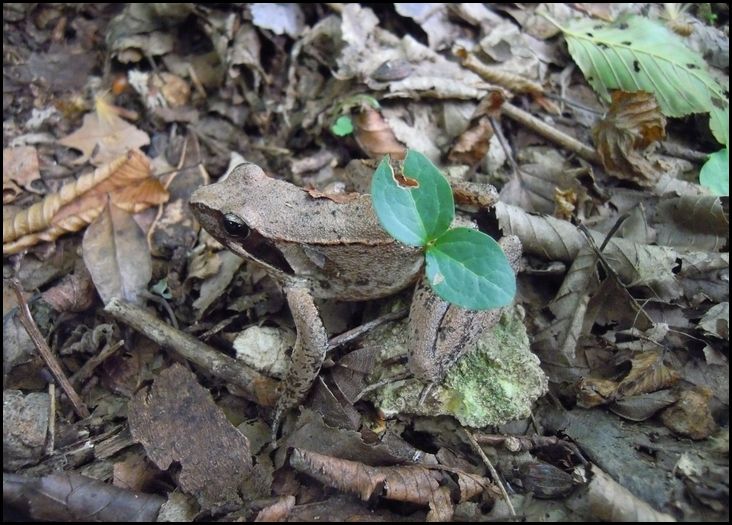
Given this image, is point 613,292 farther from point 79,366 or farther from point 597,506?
point 79,366

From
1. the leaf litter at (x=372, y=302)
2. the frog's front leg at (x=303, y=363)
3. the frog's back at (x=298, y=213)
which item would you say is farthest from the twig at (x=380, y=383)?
the frog's back at (x=298, y=213)

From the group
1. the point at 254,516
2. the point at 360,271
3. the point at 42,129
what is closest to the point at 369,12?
the point at 360,271

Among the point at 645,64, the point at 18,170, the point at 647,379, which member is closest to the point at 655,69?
the point at 645,64

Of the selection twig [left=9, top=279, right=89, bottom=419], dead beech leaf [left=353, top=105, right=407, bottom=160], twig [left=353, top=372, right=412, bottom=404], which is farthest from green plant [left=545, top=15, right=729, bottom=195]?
twig [left=9, top=279, right=89, bottom=419]

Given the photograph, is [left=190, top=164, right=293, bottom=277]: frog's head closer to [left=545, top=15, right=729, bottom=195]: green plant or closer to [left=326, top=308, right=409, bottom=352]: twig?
[left=326, top=308, right=409, bottom=352]: twig

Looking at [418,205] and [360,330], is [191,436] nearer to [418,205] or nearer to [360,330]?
[360,330]

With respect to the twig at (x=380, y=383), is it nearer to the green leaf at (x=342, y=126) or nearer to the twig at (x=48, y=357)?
the twig at (x=48, y=357)
